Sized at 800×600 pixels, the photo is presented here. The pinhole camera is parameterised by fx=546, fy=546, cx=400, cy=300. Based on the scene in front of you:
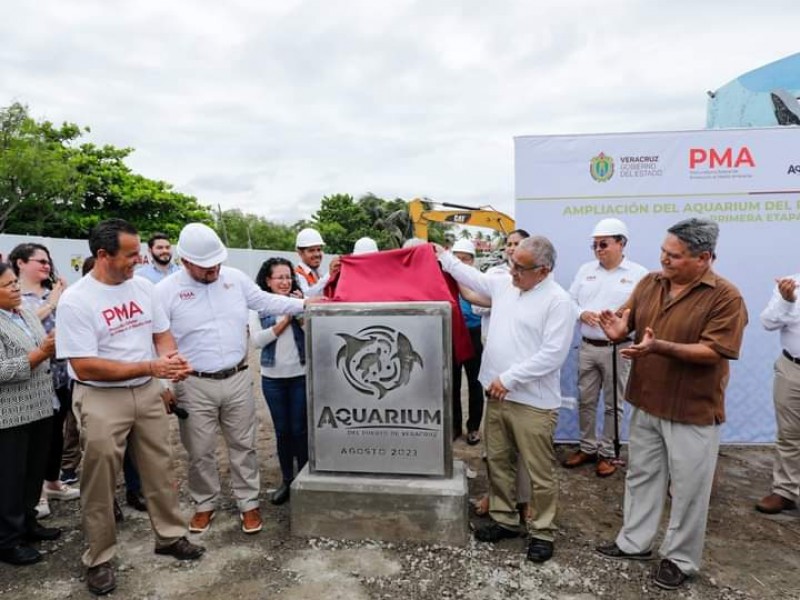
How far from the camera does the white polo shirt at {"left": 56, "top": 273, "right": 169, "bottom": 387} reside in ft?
8.90

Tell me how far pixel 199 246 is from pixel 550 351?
6.96 feet

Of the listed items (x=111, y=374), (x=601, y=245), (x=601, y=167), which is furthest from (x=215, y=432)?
(x=601, y=167)

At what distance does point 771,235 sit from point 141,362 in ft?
16.0

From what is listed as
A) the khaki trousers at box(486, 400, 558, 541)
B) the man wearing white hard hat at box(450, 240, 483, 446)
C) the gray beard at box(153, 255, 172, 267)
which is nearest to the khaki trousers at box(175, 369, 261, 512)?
the khaki trousers at box(486, 400, 558, 541)

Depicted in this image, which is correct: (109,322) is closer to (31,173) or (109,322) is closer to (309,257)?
(309,257)

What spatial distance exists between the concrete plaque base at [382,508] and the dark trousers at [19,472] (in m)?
1.52

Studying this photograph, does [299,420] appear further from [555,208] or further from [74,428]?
[555,208]

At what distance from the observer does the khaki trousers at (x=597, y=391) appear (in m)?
4.34

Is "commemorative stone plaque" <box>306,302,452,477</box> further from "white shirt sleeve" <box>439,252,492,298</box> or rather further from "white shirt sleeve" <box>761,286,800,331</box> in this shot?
"white shirt sleeve" <box>761,286,800,331</box>

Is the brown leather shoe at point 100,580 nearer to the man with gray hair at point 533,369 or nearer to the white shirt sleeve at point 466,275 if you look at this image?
the man with gray hair at point 533,369

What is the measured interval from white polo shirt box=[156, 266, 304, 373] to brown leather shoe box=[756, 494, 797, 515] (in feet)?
12.0

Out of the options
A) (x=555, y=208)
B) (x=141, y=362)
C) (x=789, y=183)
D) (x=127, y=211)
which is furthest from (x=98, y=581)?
(x=127, y=211)

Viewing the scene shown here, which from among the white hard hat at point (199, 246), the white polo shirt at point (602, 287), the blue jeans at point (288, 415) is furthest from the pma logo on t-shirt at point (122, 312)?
the white polo shirt at point (602, 287)

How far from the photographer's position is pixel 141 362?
9.16 ft
